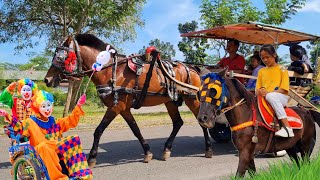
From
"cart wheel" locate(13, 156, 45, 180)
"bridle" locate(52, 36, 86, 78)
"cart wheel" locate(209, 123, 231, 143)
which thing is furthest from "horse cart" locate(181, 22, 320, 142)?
"cart wheel" locate(13, 156, 45, 180)

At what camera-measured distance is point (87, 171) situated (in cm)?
478

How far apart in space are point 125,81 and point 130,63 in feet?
1.13

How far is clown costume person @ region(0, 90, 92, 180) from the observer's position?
466cm

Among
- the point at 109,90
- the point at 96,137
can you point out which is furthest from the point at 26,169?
the point at 109,90

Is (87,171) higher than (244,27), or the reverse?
(244,27)

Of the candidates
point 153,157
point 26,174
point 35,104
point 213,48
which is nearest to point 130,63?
point 153,157

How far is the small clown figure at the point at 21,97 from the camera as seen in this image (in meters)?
5.74

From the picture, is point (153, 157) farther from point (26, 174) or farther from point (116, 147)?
point (26, 174)

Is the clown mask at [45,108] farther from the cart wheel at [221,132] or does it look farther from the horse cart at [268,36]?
the cart wheel at [221,132]

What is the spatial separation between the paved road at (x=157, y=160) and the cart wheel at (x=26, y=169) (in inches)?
57.4

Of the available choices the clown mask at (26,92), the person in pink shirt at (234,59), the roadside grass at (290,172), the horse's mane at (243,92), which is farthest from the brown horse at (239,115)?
the person in pink shirt at (234,59)

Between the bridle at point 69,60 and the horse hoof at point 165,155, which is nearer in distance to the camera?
the bridle at point 69,60

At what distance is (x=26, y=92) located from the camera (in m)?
5.70

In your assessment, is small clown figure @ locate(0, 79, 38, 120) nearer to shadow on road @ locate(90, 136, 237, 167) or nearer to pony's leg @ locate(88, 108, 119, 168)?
pony's leg @ locate(88, 108, 119, 168)
